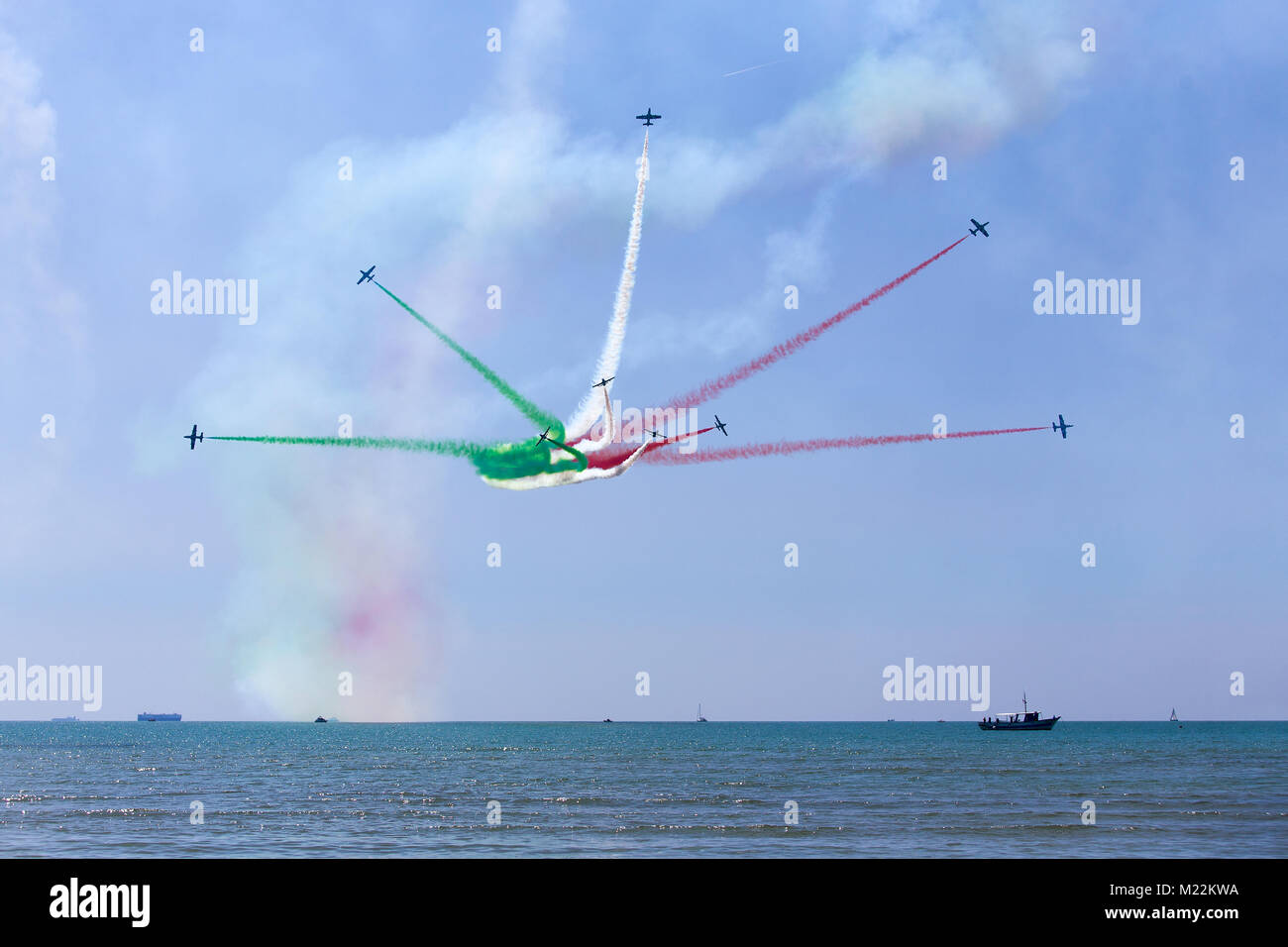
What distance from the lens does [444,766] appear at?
101 meters
